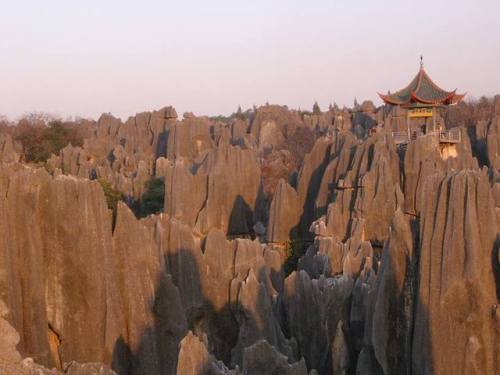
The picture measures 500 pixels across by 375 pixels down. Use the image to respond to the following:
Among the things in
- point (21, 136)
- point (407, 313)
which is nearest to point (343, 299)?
point (407, 313)

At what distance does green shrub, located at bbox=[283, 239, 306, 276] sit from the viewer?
3388 centimetres

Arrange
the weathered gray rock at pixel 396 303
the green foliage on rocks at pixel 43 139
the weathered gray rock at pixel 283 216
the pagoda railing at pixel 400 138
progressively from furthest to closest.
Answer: the green foliage on rocks at pixel 43 139
the pagoda railing at pixel 400 138
the weathered gray rock at pixel 283 216
the weathered gray rock at pixel 396 303

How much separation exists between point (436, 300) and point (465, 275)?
66cm

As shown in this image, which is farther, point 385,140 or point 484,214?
point 385,140

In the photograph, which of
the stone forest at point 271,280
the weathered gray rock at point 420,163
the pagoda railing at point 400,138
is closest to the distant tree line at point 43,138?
the stone forest at point 271,280

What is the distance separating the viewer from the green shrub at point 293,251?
33.9 metres

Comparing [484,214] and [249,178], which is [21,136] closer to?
[249,178]

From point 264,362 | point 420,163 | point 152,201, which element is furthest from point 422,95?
point 264,362

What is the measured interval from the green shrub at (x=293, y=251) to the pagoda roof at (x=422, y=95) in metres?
9.89

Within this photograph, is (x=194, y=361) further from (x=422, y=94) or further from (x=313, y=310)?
(x=422, y=94)

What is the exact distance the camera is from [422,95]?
41031mm

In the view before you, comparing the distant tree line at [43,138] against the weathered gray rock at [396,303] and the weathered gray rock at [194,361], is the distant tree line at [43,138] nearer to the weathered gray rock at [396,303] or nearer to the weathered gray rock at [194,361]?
the weathered gray rock at [396,303]

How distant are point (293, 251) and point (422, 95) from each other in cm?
1118

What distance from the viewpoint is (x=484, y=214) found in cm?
1490
